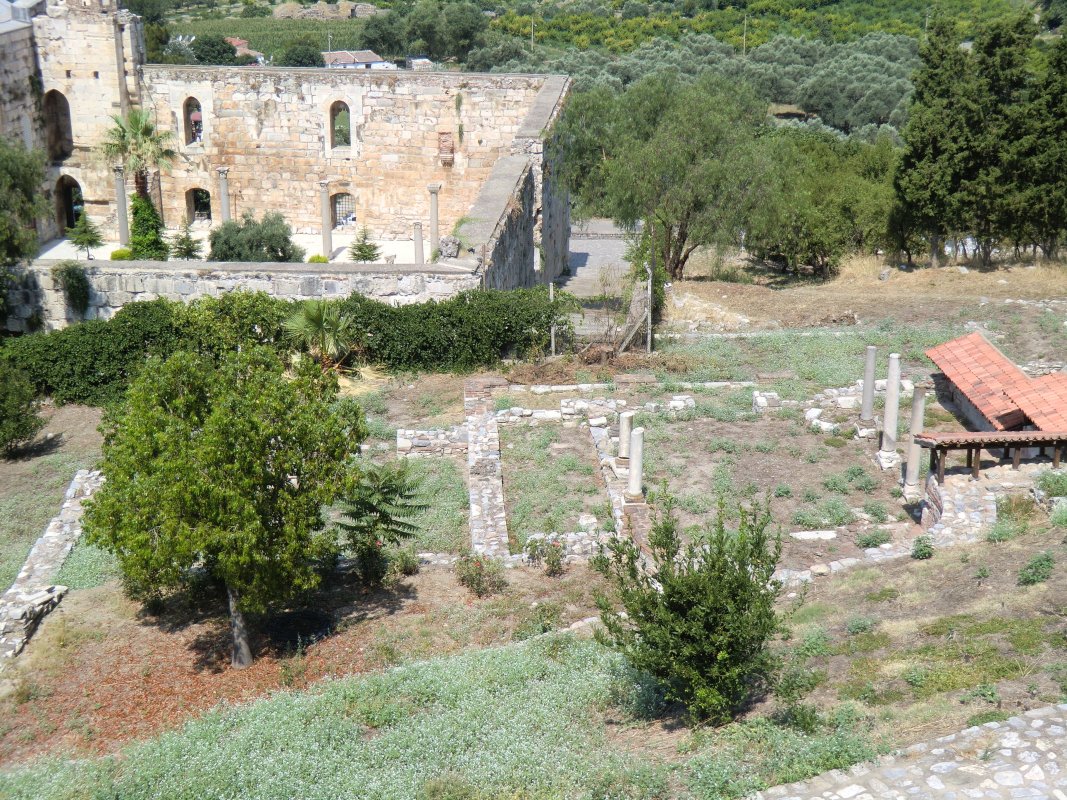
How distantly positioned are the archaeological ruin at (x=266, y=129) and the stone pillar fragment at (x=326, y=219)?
41mm

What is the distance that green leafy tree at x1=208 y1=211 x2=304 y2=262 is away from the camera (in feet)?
97.0

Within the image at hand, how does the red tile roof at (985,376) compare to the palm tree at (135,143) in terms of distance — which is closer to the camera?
the red tile roof at (985,376)

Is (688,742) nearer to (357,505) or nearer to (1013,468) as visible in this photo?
(357,505)

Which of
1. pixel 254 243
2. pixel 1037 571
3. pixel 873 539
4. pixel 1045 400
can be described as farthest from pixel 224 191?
pixel 1037 571

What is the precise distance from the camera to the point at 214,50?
6988 cm

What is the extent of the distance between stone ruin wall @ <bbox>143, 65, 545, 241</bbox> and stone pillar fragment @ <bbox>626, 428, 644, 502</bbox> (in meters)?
16.9

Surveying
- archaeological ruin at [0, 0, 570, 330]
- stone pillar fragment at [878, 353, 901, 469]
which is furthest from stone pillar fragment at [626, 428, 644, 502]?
archaeological ruin at [0, 0, 570, 330]

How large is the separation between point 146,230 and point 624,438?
19.5 meters

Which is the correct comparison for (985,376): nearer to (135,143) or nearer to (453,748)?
(453,748)

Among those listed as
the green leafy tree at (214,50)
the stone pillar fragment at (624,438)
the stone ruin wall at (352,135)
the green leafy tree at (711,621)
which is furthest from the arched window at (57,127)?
the green leafy tree at (214,50)

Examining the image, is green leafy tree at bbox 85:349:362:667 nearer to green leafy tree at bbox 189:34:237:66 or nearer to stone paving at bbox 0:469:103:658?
stone paving at bbox 0:469:103:658

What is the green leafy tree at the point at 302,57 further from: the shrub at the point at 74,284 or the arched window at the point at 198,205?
the shrub at the point at 74,284

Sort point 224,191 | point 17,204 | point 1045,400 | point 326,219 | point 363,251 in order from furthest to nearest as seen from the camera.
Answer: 1. point 224,191
2. point 326,219
3. point 363,251
4. point 17,204
5. point 1045,400

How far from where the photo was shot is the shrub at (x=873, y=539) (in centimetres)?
1469
